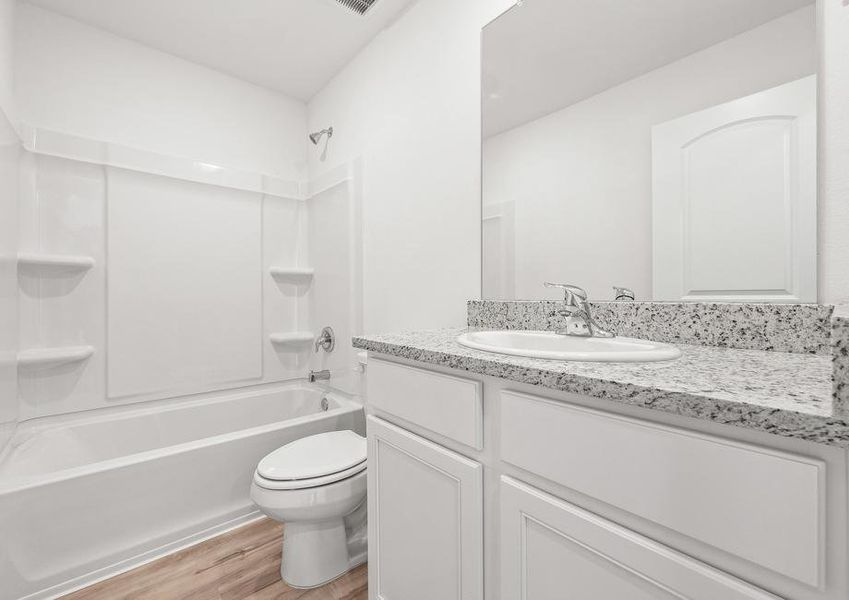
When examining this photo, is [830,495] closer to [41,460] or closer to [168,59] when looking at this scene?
[41,460]

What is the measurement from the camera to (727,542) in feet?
1.51

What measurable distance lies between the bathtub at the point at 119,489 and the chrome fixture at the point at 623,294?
1.43 metres

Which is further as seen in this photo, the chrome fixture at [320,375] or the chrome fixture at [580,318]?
the chrome fixture at [320,375]

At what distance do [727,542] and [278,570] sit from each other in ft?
5.24

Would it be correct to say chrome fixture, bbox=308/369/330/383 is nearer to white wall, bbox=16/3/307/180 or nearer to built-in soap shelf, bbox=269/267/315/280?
built-in soap shelf, bbox=269/267/315/280

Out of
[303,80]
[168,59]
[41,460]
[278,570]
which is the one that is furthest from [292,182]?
[278,570]

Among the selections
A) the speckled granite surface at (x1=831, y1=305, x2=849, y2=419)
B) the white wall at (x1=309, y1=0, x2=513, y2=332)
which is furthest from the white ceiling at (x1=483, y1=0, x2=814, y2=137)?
the speckled granite surface at (x1=831, y1=305, x2=849, y2=419)

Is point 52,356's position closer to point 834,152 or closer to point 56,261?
point 56,261

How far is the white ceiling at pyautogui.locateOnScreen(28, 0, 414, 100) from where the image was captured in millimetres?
1826

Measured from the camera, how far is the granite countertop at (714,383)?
0.42 m

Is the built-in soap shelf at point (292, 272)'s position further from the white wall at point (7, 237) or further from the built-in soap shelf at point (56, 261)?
the white wall at point (7, 237)

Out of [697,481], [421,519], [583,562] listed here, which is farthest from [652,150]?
[421,519]

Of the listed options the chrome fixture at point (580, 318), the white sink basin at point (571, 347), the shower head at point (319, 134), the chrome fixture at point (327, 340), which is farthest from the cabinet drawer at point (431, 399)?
the shower head at point (319, 134)

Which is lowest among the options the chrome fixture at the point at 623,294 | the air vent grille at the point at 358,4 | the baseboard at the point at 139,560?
the baseboard at the point at 139,560
